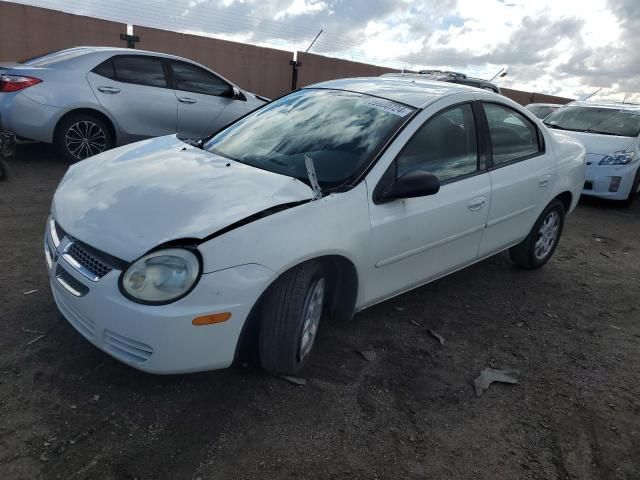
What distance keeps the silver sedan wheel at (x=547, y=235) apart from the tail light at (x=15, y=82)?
5798mm

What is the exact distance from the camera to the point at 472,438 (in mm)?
2572

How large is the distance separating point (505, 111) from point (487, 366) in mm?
2018

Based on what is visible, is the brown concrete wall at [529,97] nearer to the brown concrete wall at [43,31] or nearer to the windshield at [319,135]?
the brown concrete wall at [43,31]

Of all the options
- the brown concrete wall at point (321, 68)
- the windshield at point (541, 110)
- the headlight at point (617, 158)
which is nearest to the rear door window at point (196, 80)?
the headlight at point (617, 158)

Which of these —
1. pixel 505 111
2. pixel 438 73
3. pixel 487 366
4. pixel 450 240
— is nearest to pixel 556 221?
pixel 505 111

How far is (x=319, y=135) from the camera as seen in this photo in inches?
129

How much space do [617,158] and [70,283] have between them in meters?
7.70

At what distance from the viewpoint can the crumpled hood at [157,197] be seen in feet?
7.83

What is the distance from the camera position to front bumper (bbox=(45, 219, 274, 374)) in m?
2.27

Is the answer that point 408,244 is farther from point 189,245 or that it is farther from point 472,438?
point 189,245

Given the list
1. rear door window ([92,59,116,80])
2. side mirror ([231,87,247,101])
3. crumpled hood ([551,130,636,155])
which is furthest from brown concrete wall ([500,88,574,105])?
rear door window ([92,59,116,80])

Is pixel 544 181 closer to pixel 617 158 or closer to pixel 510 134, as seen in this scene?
pixel 510 134

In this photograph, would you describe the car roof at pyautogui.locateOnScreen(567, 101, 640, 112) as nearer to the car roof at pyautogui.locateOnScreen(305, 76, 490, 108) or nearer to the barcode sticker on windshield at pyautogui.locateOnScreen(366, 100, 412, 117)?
the car roof at pyautogui.locateOnScreen(305, 76, 490, 108)

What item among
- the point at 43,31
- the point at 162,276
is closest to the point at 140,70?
the point at 162,276
